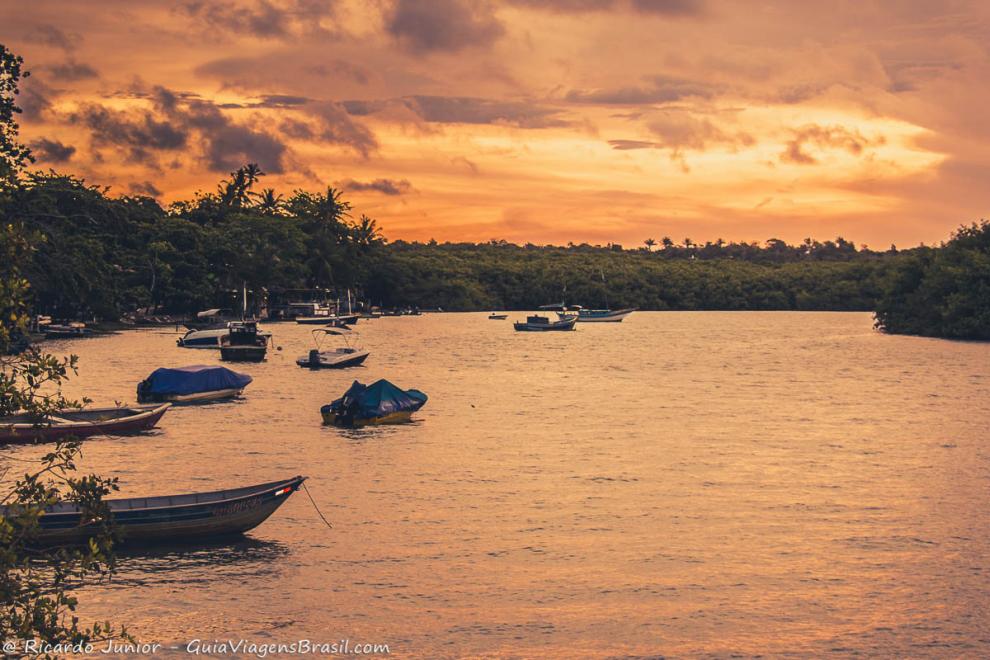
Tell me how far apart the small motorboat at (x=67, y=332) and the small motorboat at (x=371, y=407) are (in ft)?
277

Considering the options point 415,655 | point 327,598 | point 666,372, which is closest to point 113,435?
point 327,598

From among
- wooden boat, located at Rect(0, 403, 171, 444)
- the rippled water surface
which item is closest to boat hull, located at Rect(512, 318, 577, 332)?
the rippled water surface

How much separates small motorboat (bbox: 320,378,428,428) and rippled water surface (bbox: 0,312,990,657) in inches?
50.7

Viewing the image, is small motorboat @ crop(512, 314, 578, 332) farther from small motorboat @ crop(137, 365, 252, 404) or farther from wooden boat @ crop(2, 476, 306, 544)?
wooden boat @ crop(2, 476, 306, 544)

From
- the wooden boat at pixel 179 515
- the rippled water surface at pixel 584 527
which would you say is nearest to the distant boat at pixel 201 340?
the rippled water surface at pixel 584 527

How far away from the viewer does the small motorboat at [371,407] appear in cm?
4997

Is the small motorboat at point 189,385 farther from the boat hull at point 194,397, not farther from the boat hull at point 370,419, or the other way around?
the boat hull at point 370,419

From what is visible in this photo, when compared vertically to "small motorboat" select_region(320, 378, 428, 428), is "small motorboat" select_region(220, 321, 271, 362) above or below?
above

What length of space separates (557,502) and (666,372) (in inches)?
2328

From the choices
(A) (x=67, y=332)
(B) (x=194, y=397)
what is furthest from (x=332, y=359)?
(A) (x=67, y=332)

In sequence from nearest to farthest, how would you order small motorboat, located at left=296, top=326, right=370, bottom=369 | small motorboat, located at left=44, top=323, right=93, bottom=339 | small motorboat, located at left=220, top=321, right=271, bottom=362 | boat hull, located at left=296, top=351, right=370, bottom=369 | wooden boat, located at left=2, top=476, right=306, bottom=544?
wooden boat, located at left=2, top=476, right=306, bottom=544 < small motorboat, located at left=296, top=326, right=370, bottom=369 < boat hull, located at left=296, top=351, right=370, bottom=369 < small motorboat, located at left=220, top=321, right=271, bottom=362 < small motorboat, located at left=44, top=323, right=93, bottom=339

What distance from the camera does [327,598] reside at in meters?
22.9

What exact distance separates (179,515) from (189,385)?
35398 mm

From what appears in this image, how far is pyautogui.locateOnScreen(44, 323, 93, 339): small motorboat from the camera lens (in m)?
124
